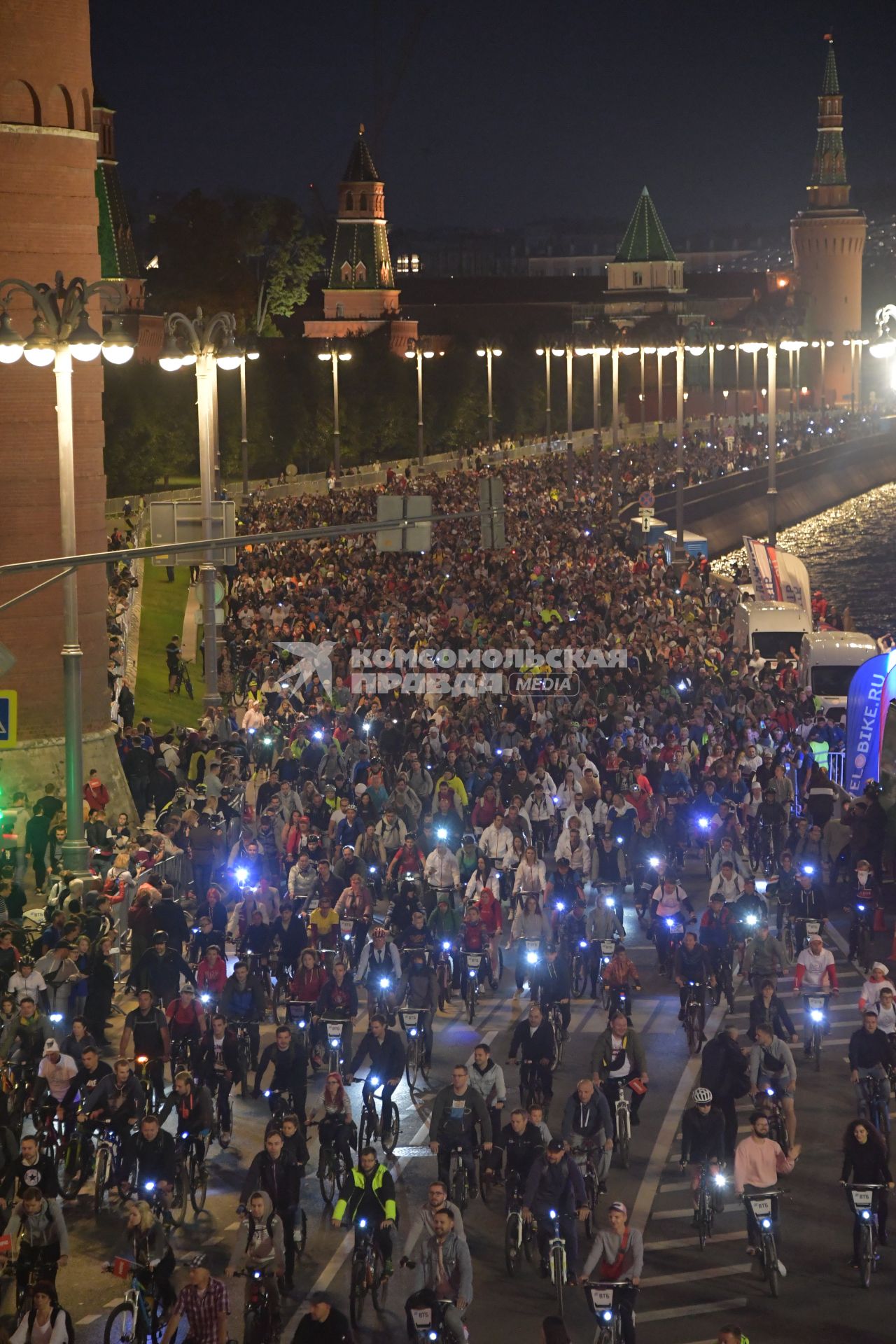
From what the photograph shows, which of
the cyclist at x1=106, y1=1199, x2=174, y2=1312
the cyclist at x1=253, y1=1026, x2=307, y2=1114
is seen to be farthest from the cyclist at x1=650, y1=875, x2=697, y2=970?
the cyclist at x1=106, y1=1199, x2=174, y2=1312

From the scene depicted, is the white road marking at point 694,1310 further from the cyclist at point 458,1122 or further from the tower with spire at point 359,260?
the tower with spire at point 359,260

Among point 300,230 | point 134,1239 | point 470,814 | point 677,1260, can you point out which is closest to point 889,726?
point 470,814

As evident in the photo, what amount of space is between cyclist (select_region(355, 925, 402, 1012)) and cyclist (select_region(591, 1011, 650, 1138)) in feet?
8.61

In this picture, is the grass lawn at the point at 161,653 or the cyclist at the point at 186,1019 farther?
the grass lawn at the point at 161,653

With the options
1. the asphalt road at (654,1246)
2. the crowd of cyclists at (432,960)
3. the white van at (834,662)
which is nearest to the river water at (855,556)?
the white van at (834,662)

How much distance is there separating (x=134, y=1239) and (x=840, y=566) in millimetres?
87792

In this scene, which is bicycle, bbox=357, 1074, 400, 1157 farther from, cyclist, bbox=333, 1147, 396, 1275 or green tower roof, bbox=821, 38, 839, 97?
green tower roof, bbox=821, 38, 839, 97

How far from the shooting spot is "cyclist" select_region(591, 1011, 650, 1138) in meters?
14.8

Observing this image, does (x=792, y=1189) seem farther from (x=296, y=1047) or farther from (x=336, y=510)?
(x=336, y=510)

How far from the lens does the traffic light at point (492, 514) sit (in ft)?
88.2

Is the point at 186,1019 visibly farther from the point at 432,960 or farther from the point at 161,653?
the point at 161,653

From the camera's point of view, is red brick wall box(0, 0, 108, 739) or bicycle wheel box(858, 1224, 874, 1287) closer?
bicycle wheel box(858, 1224, 874, 1287)

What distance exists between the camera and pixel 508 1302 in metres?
12.6

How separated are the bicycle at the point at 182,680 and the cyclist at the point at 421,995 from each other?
20.3 m
